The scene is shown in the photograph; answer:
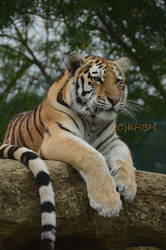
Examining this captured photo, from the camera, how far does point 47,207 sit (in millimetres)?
2445

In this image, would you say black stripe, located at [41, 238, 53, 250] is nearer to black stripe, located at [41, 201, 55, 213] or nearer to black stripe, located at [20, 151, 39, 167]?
black stripe, located at [41, 201, 55, 213]

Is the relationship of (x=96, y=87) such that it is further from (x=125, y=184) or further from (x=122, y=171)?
(x=125, y=184)

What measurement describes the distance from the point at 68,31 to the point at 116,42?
31.6 inches

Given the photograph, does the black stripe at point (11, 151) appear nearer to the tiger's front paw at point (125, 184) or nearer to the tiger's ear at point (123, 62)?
the tiger's front paw at point (125, 184)

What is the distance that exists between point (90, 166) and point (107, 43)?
14.0 ft

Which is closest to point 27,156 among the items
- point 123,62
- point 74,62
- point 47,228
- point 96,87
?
point 47,228

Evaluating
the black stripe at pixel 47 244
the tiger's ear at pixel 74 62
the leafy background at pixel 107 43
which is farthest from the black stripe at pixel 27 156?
the leafy background at pixel 107 43

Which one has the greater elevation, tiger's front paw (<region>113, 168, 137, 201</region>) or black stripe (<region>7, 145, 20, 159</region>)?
black stripe (<region>7, 145, 20, 159</region>)

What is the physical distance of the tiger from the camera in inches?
99.0

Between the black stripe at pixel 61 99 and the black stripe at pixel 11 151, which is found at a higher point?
the black stripe at pixel 61 99

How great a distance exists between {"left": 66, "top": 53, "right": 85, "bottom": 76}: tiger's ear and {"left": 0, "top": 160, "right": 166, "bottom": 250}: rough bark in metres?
0.85

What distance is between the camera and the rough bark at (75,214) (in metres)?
2.54

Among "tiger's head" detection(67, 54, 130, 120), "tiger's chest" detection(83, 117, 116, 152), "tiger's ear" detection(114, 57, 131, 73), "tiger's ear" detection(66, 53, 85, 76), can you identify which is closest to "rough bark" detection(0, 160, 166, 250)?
"tiger's chest" detection(83, 117, 116, 152)

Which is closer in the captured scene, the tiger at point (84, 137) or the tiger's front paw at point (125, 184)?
the tiger at point (84, 137)
